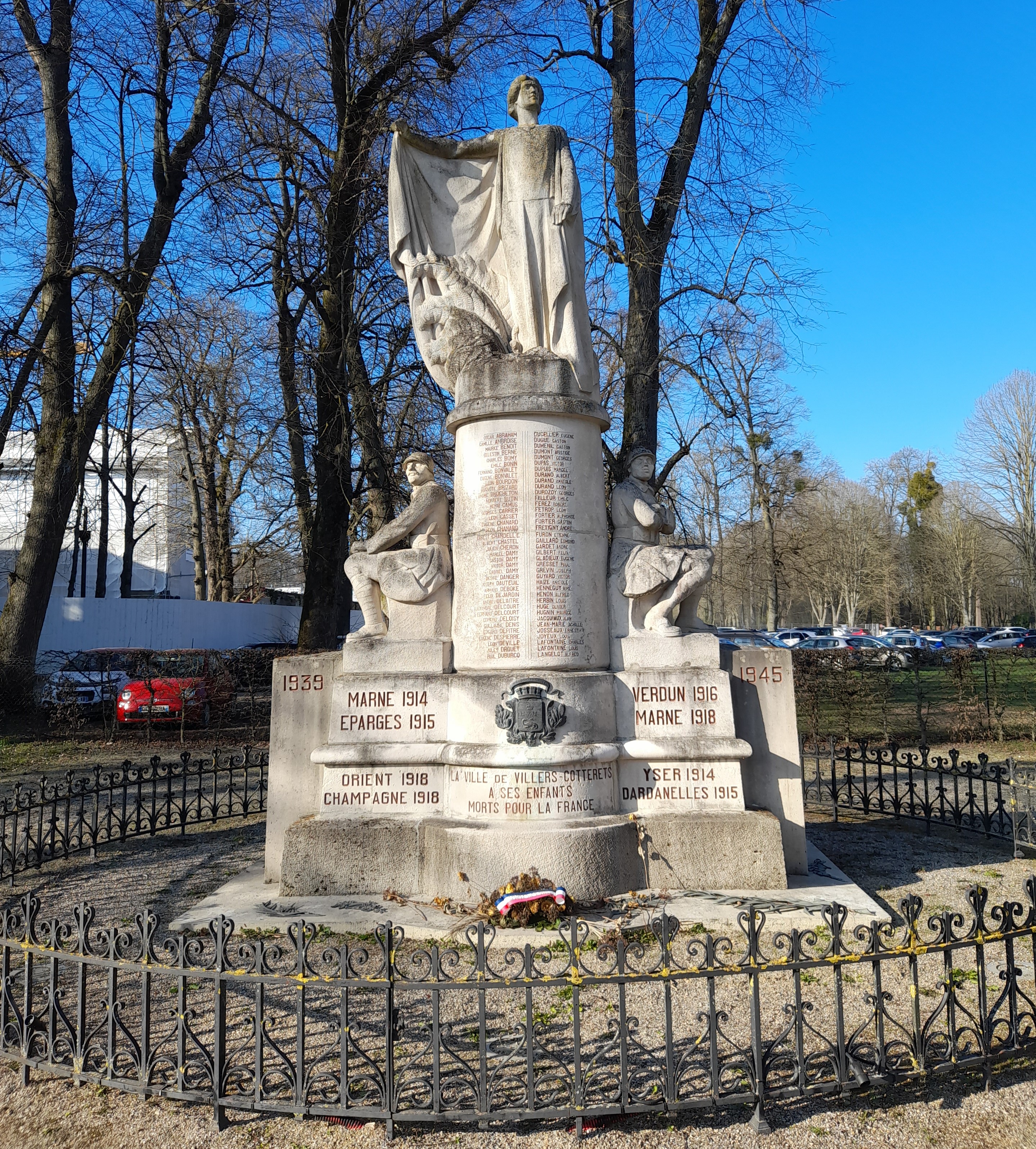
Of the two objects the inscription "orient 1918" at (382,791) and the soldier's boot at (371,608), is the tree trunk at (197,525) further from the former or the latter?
the inscription "orient 1918" at (382,791)

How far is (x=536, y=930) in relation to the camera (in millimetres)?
5113

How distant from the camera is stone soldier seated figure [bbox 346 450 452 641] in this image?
259 inches

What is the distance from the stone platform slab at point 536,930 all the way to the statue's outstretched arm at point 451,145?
590 centimetres

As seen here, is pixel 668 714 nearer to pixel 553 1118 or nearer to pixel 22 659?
pixel 553 1118

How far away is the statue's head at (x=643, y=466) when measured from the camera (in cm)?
689

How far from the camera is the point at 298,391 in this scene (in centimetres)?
1644

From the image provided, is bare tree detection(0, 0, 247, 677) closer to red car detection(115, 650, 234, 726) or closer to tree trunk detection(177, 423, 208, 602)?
red car detection(115, 650, 234, 726)

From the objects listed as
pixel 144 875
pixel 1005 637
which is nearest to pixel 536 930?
pixel 144 875

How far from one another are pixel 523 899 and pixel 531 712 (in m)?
1.23

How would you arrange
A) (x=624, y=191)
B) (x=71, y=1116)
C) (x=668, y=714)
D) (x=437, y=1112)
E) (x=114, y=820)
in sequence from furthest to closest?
(x=624, y=191), (x=114, y=820), (x=668, y=714), (x=71, y=1116), (x=437, y=1112)

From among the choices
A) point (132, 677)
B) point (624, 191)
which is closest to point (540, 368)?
point (624, 191)

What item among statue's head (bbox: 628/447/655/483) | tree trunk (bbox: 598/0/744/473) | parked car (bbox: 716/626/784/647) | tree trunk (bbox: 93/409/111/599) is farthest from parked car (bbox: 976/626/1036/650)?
tree trunk (bbox: 93/409/111/599)

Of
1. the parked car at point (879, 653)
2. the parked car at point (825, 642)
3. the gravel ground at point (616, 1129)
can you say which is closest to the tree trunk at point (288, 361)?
the parked car at point (879, 653)

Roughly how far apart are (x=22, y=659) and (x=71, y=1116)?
41.6ft
